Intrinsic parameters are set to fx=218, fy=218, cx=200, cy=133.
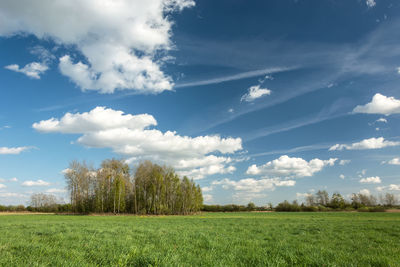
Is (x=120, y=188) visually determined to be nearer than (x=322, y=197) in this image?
Yes

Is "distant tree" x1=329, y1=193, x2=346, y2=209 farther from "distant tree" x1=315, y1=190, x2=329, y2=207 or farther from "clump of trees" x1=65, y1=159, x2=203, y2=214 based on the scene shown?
"clump of trees" x1=65, y1=159, x2=203, y2=214

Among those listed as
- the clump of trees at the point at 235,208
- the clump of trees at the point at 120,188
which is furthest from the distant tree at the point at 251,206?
the clump of trees at the point at 120,188

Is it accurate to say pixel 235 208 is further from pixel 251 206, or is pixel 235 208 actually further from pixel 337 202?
pixel 337 202

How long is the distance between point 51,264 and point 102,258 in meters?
1.19

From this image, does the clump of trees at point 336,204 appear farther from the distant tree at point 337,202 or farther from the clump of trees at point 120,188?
the clump of trees at point 120,188

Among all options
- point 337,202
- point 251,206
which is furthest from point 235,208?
point 337,202

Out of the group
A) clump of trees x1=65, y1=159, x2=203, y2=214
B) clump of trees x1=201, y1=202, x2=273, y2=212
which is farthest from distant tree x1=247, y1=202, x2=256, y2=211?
clump of trees x1=65, y1=159, x2=203, y2=214

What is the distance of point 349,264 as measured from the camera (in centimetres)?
604

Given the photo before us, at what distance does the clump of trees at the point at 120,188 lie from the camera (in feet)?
236

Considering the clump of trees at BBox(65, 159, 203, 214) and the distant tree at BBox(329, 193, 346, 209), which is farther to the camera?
the distant tree at BBox(329, 193, 346, 209)

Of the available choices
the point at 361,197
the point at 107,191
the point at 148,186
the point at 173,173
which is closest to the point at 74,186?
the point at 107,191

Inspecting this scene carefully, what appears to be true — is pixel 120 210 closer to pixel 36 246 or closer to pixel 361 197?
pixel 36 246

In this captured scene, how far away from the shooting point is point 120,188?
70.6 meters

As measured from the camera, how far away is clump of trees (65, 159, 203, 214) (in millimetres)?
71938
